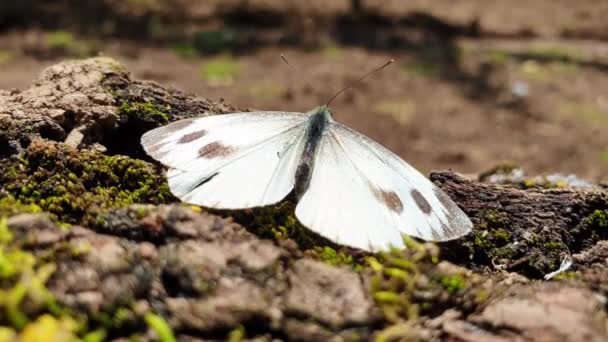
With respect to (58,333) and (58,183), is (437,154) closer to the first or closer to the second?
(58,183)

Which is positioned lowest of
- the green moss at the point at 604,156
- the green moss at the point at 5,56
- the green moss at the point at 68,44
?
the green moss at the point at 604,156

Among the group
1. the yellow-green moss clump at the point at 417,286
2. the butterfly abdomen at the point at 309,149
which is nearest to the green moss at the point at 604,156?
the butterfly abdomen at the point at 309,149

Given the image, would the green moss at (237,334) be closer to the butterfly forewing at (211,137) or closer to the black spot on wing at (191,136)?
the butterfly forewing at (211,137)

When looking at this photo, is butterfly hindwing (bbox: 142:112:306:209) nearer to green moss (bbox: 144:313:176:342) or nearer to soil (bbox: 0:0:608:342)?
soil (bbox: 0:0:608:342)

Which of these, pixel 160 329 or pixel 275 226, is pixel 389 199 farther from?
pixel 160 329

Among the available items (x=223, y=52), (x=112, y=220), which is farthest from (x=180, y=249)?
(x=223, y=52)

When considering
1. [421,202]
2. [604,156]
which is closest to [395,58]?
[604,156]

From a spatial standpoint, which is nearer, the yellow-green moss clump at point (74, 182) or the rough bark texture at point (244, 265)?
the rough bark texture at point (244, 265)
